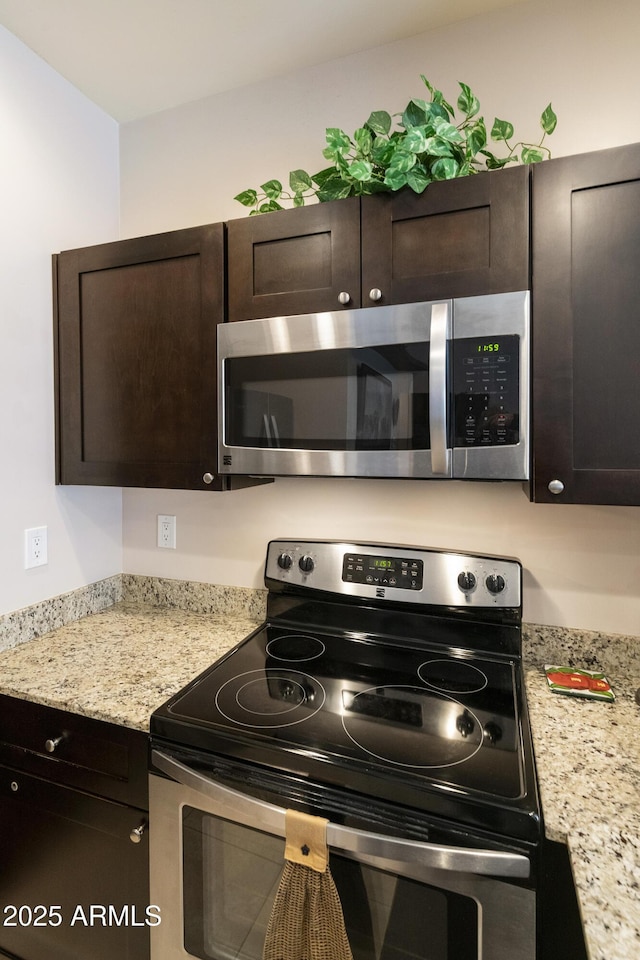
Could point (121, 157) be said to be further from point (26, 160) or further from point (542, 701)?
point (542, 701)

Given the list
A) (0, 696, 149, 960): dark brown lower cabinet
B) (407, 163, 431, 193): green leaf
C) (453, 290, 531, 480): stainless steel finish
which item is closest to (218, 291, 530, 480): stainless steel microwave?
(453, 290, 531, 480): stainless steel finish

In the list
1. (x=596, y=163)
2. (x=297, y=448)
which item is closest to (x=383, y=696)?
(x=297, y=448)

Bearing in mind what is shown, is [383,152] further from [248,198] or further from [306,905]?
[306,905]

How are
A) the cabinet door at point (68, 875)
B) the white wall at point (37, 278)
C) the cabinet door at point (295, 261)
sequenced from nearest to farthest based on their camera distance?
the cabinet door at point (68, 875), the cabinet door at point (295, 261), the white wall at point (37, 278)

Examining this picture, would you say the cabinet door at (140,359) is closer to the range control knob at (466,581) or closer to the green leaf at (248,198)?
the green leaf at (248,198)

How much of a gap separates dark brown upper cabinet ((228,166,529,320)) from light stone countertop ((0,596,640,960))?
37.9 inches


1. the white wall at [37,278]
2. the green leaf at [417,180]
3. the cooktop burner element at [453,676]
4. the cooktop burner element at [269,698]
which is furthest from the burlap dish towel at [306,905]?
the green leaf at [417,180]

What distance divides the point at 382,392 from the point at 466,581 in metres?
0.57

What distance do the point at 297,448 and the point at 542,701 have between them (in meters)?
0.85

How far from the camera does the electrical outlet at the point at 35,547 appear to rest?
1560mm

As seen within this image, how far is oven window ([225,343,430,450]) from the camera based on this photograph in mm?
1195

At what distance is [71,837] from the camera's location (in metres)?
1.23

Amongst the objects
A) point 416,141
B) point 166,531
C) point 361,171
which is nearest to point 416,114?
point 416,141

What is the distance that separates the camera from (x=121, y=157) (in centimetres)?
188
